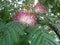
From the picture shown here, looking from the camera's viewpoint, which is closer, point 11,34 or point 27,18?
point 11,34

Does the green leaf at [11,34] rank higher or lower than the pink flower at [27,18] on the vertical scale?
lower

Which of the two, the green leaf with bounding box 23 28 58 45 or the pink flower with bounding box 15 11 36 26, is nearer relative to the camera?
the green leaf with bounding box 23 28 58 45

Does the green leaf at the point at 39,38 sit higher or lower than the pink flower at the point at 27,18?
lower

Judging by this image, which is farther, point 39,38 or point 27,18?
point 27,18

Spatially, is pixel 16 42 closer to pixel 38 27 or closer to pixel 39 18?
pixel 38 27

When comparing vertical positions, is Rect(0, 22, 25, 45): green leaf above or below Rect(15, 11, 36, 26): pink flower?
below

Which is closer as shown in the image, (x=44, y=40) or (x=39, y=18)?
(x=44, y=40)

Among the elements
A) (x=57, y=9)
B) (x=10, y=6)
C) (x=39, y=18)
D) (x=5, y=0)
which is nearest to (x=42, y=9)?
(x=39, y=18)

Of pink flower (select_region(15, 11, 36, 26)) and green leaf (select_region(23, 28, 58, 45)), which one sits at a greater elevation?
pink flower (select_region(15, 11, 36, 26))

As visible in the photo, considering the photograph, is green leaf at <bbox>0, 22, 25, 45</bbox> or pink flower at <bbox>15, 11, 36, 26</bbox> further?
pink flower at <bbox>15, 11, 36, 26</bbox>

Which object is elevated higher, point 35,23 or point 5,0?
point 35,23

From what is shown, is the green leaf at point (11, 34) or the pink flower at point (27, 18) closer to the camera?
the green leaf at point (11, 34)
